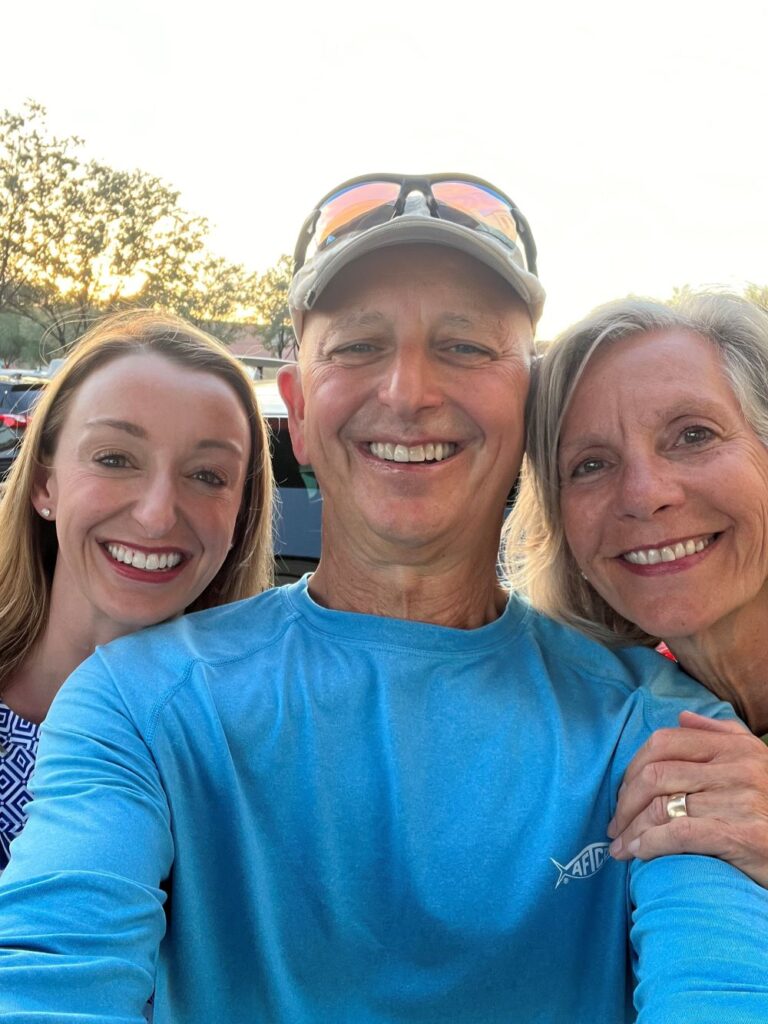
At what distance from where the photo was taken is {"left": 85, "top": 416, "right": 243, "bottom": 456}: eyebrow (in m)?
2.31

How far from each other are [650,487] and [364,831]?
3.04 feet

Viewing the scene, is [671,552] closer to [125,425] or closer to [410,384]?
[410,384]

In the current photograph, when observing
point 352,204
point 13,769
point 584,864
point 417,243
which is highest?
point 352,204

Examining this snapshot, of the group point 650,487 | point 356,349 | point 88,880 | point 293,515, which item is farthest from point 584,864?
point 293,515

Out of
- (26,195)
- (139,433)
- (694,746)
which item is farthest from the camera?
(26,195)

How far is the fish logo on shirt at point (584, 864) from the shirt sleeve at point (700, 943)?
0.15 metres

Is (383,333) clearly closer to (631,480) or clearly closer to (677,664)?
(631,480)

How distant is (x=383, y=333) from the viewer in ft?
6.22

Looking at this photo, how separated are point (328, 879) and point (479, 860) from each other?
11.1 inches

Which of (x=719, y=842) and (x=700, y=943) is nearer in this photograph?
(x=700, y=943)

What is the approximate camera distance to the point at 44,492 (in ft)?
8.76

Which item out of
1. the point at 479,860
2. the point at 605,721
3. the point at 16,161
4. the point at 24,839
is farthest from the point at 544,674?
the point at 16,161

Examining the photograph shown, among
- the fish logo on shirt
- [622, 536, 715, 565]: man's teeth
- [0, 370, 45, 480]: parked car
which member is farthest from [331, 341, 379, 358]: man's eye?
[0, 370, 45, 480]: parked car

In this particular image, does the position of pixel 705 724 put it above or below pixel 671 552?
below
